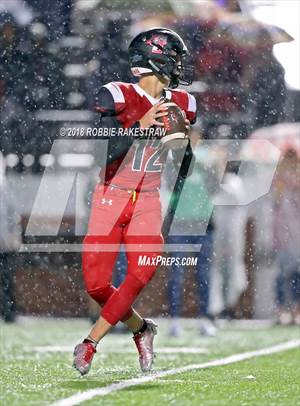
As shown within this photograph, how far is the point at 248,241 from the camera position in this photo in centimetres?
1158

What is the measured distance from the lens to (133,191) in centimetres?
599

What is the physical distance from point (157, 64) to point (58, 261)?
17.6 ft

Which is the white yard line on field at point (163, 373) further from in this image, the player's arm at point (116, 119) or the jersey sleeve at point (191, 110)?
the jersey sleeve at point (191, 110)

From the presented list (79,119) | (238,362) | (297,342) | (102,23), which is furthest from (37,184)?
(238,362)

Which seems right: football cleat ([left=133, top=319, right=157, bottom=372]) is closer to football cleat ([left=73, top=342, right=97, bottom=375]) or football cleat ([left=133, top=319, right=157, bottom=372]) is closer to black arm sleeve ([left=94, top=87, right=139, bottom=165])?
football cleat ([left=73, top=342, right=97, bottom=375])

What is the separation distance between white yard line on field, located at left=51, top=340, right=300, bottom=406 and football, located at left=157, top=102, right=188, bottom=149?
1013 millimetres

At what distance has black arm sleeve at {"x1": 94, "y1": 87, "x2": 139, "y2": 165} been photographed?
5.91 meters

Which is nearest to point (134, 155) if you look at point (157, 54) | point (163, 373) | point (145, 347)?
point (157, 54)

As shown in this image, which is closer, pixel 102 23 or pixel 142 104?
pixel 142 104

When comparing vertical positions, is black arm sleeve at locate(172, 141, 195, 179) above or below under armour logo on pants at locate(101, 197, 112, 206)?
above

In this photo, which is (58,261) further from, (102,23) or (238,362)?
(238,362)

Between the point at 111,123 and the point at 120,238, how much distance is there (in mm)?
502

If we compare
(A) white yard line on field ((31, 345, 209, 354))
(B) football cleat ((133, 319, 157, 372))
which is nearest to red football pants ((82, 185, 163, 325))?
(B) football cleat ((133, 319, 157, 372))

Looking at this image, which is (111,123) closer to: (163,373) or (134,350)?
(163,373)
